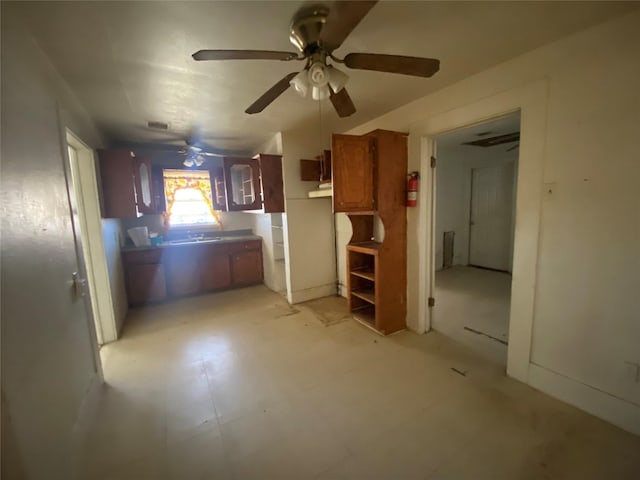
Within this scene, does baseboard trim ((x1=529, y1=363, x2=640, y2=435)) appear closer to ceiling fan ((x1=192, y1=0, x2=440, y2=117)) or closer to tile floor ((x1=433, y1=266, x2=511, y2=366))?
tile floor ((x1=433, y1=266, x2=511, y2=366))

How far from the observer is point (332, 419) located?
5.38 ft

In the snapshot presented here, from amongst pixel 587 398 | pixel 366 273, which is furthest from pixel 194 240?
pixel 587 398

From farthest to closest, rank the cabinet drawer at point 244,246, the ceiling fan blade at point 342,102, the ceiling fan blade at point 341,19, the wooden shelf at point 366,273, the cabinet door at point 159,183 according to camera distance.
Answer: the cabinet drawer at point 244,246, the cabinet door at point 159,183, the wooden shelf at point 366,273, the ceiling fan blade at point 342,102, the ceiling fan blade at point 341,19

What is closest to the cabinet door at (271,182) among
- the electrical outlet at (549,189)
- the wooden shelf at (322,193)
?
the wooden shelf at (322,193)

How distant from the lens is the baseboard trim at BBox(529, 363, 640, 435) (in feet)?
4.86

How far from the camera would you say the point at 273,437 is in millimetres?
1529

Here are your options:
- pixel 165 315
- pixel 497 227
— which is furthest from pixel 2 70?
pixel 497 227

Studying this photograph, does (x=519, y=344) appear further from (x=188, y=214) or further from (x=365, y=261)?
(x=188, y=214)

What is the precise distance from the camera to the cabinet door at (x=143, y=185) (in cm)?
320

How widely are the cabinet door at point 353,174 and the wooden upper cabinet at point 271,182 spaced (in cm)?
128

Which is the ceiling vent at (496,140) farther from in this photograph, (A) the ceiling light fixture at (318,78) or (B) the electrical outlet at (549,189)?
(A) the ceiling light fixture at (318,78)

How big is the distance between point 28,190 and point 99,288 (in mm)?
1749

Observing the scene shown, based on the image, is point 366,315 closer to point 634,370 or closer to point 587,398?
point 587,398

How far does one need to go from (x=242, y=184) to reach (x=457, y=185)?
3.99 metres
